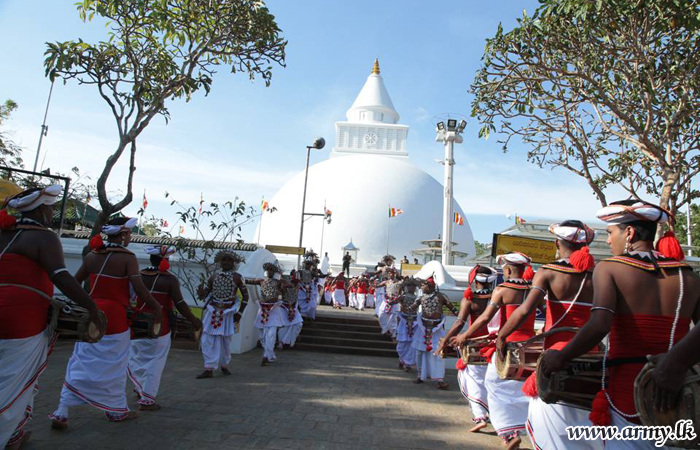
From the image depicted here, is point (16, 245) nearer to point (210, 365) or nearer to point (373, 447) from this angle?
point (373, 447)

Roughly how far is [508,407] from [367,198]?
3231 centimetres

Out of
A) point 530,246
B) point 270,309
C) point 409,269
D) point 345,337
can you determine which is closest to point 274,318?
point 270,309

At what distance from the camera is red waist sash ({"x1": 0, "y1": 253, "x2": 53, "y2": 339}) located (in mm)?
3346

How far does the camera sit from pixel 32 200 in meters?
3.59

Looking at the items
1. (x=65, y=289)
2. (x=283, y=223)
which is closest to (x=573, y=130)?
(x=65, y=289)

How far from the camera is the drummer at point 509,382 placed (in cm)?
454

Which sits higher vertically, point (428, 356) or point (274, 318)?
point (274, 318)

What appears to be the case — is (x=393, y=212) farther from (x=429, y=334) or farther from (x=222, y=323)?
(x=222, y=323)

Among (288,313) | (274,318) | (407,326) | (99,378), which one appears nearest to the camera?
(99,378)

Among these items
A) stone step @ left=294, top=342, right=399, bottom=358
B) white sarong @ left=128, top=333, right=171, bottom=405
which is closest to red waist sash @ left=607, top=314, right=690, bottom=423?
white sarong @ left=128, top=333, right=171, bottom=405

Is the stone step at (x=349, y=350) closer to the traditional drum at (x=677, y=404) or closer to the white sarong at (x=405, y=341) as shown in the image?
the white sarong at (x=405, y=341)

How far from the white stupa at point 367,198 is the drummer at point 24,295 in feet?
94.8

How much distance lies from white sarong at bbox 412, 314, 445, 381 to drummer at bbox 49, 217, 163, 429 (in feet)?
14.4

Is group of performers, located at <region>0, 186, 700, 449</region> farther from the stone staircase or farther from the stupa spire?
the stupa spire
